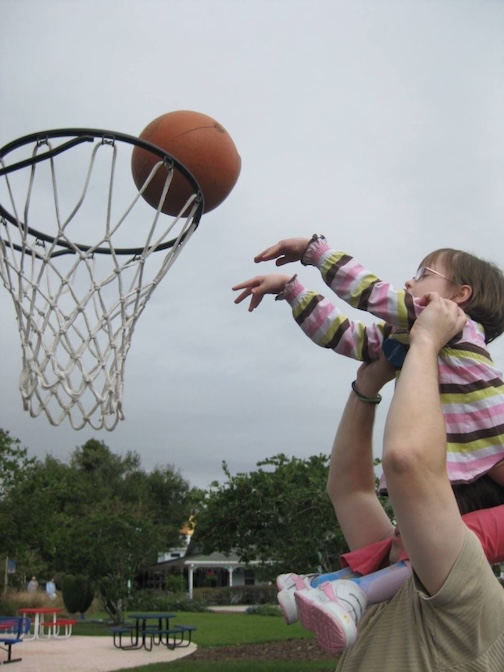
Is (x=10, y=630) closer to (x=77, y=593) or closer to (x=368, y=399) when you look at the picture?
(x=77, y=593)

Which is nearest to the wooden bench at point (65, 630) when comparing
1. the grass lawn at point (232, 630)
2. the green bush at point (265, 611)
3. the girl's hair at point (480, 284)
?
the grass lawn at point (232, 630)

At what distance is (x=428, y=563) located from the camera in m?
1.52

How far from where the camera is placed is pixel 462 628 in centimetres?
158

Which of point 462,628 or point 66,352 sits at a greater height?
point 66,352

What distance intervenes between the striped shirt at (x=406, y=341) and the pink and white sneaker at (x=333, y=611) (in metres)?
0.42

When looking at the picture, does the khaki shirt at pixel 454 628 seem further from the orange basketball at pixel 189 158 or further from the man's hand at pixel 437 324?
the orange basketball at pixel 189 158

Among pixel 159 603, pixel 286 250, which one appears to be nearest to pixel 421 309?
pixel 286 250

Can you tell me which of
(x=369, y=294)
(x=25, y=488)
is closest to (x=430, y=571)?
(x=369, y=294)

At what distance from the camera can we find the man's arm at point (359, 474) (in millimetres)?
2307

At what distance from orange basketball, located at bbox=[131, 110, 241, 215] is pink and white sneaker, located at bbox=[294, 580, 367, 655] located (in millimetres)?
3529

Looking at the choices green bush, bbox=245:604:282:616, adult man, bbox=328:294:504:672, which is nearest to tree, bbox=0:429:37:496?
green bush, bbox=245:604:282:616

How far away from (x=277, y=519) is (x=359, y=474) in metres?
13.2

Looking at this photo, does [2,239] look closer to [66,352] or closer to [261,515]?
[66,352]

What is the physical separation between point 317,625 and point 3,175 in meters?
4.07
